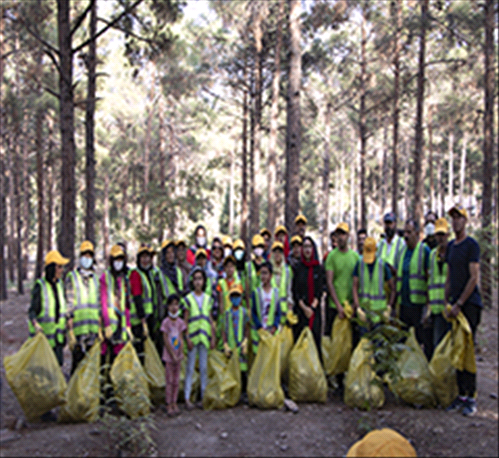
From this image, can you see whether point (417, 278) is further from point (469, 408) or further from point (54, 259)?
point (54, 259)

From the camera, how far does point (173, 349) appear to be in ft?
17.1

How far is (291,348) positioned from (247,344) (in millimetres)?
560

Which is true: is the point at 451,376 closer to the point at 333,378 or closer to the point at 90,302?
the point at 333,378

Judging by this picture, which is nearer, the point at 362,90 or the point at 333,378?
the point at 333,378

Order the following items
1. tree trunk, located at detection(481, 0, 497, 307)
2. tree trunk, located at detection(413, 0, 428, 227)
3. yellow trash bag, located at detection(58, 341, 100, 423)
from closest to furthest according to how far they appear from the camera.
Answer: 1. yellow trash bag, located at detection(58, 341, 100, 423)
2. tree trunk, located at detection(481, 0, 497, 307)
3. tree trunk, located at detection(413, 0, 428, 227)

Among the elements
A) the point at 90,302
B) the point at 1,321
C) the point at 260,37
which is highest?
the point at 260,37

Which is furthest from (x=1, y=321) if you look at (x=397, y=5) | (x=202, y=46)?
(x=397, y=5)

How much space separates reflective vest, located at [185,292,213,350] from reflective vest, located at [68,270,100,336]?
1046 mm

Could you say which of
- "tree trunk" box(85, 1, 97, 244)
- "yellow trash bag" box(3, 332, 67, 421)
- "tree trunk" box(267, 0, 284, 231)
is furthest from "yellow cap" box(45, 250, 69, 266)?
"tree trunk" box(267, 0, 284, 231)

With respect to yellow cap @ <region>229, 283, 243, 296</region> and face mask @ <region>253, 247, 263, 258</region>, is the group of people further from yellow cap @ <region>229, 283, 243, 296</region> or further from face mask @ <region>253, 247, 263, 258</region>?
face mask @ <region>253, 247, 263, 258</region>

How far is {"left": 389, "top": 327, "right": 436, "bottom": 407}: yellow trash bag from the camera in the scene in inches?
201

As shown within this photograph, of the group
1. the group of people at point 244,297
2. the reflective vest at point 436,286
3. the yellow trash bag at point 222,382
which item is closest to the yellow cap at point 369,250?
the group of people at point 244,297

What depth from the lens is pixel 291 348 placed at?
586 centimetres

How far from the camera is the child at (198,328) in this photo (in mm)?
5441
